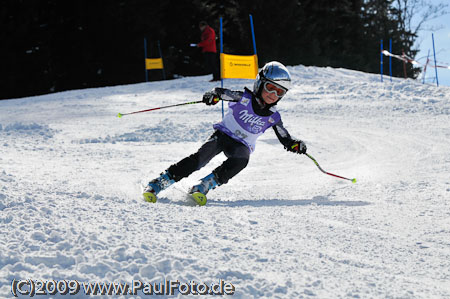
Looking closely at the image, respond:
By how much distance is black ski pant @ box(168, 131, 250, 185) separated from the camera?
13.9 feet

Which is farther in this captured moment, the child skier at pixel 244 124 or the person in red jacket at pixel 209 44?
the person in red jacket at pixel 209 44

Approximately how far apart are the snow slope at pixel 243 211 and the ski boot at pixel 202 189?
0.14 metres

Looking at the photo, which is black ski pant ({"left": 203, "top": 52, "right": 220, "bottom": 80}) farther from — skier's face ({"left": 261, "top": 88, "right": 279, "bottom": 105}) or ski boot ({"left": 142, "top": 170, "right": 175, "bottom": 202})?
ski boot ({"left": 142, "top": 170, "right": 175, "bottom": 202})

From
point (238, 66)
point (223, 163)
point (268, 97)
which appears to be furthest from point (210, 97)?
point (238, 66)

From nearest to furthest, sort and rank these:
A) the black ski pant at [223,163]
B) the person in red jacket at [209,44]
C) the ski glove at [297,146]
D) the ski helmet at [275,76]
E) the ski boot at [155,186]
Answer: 1. the ski boot at [155,186]
2. the black ski pant at [223,163]
3. the ski helmet at [275,76]
4. the ski glove at [297,146]
5. the person in red jacket at [209,44]

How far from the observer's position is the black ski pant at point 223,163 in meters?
4.24

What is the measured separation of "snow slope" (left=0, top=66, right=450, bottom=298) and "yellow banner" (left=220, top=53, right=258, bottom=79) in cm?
131

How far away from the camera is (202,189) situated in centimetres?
408

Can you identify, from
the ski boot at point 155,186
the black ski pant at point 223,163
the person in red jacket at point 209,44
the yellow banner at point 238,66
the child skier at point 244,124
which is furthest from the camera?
the person in red jacket at point 209,44

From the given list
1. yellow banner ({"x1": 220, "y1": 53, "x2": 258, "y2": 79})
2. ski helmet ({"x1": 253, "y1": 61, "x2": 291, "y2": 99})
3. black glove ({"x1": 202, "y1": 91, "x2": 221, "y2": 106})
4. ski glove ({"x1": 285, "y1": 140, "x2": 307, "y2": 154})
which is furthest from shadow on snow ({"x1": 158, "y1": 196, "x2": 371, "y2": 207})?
yellow banner ({"x1": 220, "y1": 53, "x2": 258, "y2": 79})

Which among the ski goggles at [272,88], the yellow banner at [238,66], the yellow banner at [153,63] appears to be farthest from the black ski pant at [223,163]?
the yellow banner at [153,63]

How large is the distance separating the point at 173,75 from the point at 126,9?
3977mm

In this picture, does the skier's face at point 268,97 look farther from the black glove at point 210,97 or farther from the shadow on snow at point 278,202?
the shadow on snow at point 278,202

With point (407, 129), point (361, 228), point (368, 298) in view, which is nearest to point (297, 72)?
point (407, 129)
